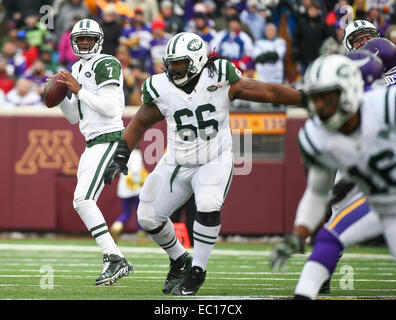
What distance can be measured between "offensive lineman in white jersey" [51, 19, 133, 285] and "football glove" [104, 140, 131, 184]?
61 centimetres

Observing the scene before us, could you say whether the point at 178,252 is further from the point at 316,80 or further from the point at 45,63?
the point at 45,63

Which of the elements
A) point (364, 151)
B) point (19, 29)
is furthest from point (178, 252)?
point (19, 29)

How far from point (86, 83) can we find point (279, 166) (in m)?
5.38

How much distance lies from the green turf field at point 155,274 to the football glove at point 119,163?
84cm

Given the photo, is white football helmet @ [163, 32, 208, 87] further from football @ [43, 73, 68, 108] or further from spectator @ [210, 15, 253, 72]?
spectator @ [210, 15, 253, 72]

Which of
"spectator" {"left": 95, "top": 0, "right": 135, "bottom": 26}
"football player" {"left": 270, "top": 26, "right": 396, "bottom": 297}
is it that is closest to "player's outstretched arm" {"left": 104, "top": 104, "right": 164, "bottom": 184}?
"football player" {"left": 270, "top": 26, "right": 396, "bottom": 297}

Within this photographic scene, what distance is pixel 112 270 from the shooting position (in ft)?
23.3

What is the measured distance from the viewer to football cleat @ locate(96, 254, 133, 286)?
7012 mm

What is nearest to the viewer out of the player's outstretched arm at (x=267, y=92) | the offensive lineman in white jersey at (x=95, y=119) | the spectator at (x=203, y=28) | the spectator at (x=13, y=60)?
the player's outstretched arm at (x=267, y=92)

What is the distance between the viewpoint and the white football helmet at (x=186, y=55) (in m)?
6.46

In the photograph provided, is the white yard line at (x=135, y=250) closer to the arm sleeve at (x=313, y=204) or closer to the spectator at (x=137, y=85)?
the spectator at (x=137, y=85)

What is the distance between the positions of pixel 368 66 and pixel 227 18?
325 inches

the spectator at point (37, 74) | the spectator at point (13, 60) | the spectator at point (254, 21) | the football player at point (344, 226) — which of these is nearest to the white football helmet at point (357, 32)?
the football player at point (344, 226)

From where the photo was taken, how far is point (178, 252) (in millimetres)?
6996
